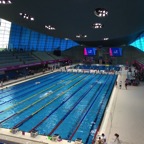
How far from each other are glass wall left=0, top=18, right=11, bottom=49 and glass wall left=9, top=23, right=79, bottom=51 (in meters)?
0.89

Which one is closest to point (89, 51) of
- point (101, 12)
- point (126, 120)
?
point (101, 12)

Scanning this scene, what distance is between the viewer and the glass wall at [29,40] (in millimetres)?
31312

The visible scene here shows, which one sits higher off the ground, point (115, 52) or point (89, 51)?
point (115, 52)

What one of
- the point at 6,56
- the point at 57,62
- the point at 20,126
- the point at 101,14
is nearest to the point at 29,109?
the point at 20,126

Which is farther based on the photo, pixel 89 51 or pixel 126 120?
pixel 89 51

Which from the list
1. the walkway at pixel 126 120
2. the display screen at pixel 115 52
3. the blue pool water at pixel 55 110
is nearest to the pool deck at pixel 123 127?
the walkway at pixel 126 120

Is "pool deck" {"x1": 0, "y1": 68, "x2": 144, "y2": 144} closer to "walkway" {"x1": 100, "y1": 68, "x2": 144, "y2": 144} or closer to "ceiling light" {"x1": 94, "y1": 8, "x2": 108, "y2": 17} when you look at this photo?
"walkway" {"x1": 100, "y1": 68, "x2": 144, "y2": 144}

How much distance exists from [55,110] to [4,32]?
20.0 meters

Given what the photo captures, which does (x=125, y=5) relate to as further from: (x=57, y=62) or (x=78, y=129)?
(x=57, y=62)

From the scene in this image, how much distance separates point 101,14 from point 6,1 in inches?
266

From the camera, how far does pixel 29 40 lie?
120 ft

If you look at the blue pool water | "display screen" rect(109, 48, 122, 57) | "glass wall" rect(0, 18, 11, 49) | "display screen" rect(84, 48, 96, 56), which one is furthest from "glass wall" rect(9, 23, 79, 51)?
the blue pool water

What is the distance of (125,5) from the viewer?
12359 mm

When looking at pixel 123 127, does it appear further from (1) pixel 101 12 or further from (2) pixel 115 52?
(2) pixel 115 52
